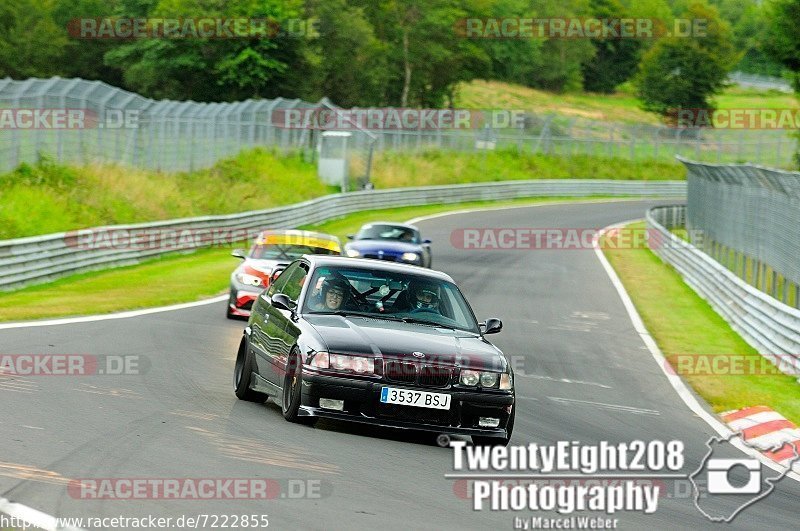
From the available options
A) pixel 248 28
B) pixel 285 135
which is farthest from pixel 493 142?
pixel 285 135

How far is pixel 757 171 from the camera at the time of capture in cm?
2164

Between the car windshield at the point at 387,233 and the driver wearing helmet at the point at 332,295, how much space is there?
58.2 ft

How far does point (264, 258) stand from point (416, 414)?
37.1 ft

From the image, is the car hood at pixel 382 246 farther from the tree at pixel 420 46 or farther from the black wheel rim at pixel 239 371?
the tree at pixel 420 46

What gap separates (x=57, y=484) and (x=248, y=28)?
227 ft

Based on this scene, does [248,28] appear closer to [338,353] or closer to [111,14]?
[111,14]

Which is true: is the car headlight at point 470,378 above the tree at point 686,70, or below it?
below

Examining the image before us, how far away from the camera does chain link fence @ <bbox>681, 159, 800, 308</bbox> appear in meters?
19.3

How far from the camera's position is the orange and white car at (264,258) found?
20.0 m
